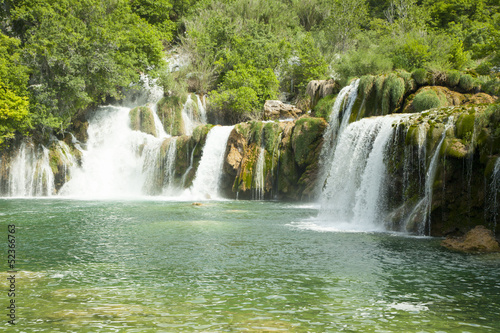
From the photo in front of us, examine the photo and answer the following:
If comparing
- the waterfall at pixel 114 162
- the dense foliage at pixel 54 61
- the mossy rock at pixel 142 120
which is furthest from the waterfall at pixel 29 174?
the mossy rock at pixel 142 120

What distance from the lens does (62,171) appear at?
3444cm

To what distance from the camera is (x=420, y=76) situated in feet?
78.3

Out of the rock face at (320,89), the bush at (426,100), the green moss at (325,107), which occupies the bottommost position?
the bush at (426,100)

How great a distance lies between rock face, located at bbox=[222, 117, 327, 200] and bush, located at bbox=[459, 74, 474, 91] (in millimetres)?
7923

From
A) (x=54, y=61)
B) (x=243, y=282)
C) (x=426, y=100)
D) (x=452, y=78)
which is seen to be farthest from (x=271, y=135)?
(x=243, y=282)

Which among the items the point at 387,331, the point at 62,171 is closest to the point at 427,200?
the point at 387,331

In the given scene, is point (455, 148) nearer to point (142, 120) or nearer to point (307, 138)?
point (307, 138)

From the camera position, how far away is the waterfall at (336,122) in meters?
25.6

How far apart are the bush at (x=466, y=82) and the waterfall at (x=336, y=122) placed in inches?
209

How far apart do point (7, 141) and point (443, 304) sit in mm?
33805

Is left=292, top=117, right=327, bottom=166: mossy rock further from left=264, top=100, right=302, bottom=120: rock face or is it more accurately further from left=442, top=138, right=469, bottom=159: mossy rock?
left=442, top=138, right=469, bottom=159: mossy rock

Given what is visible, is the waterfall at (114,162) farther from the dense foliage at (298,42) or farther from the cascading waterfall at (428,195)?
the cascading waterfall at (428,195)

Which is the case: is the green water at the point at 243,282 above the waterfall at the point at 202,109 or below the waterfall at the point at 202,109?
below

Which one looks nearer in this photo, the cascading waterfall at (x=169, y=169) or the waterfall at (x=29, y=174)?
the waterfall at (x=29, y=174)
